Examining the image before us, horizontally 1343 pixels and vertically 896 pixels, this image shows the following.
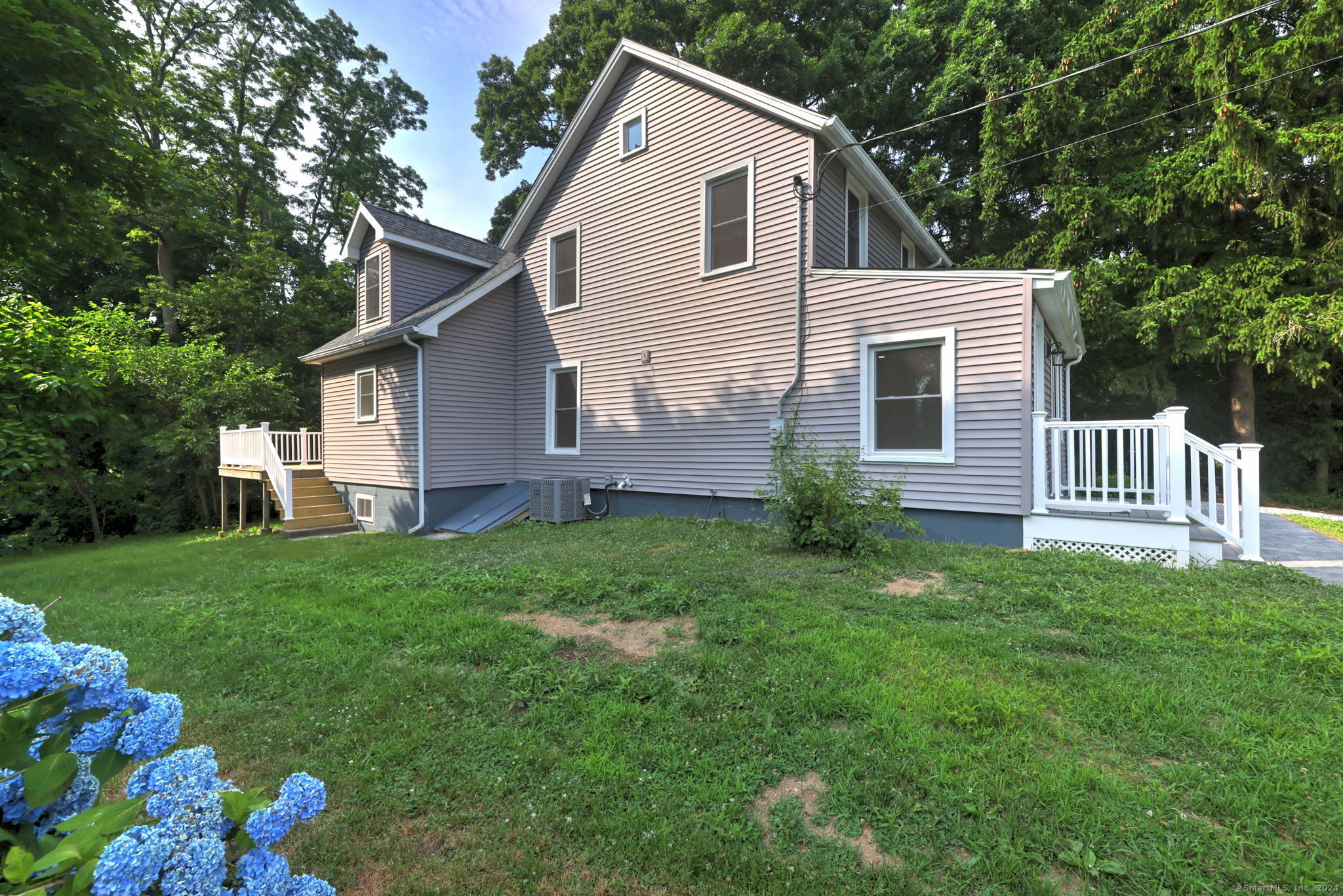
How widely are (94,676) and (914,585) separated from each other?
5.09 meters

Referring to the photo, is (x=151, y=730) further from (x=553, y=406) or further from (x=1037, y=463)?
(x=553, y=406)

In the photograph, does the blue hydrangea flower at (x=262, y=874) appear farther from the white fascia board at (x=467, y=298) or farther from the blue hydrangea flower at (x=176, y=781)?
the white fascia board at (x=467, y=298)

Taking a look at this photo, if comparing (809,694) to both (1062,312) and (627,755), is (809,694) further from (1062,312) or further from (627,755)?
(1062,312)

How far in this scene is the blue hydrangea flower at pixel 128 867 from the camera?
825 millimetres

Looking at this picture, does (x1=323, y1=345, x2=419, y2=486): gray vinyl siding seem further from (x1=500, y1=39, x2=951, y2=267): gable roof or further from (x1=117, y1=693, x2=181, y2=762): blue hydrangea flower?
(x1=117, y1=693, x2=181, y2=762): blue hydrangea flower

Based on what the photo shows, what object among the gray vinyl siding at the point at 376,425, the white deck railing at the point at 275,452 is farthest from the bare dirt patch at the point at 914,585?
the white deck railing at the point at 275,452

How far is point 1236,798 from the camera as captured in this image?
6.52 feet

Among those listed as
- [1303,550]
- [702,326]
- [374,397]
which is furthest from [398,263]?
[1303,550]

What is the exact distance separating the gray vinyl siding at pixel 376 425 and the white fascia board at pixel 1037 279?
26.1ft

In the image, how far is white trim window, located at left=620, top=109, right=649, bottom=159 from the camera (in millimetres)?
9547

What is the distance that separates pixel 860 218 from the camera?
30.5ft

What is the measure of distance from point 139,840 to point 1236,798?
3337mm

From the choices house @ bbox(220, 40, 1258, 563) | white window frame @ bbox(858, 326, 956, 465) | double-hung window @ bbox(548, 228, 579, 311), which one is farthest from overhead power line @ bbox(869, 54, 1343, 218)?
double-hung window @ bbox(548, 228, 579, 311)

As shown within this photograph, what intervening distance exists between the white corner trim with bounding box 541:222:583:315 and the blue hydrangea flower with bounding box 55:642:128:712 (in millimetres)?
9756
